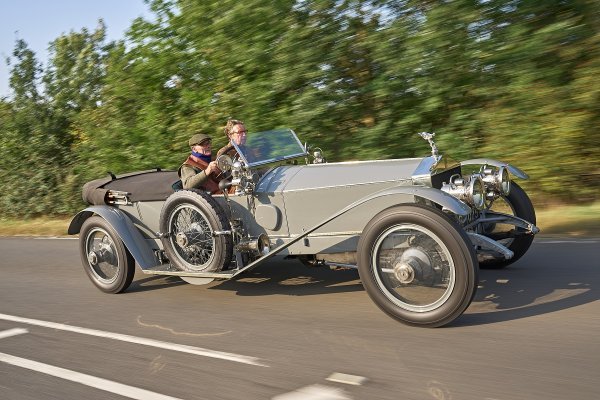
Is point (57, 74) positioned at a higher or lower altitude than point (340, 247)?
higher

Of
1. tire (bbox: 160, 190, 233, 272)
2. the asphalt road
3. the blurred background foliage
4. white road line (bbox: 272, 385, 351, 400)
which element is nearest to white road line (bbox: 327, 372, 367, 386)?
the asphalt road

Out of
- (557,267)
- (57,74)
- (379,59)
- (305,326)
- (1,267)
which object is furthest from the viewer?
(57,74)

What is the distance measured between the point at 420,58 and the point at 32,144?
13.1m

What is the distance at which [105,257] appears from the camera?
6043mm

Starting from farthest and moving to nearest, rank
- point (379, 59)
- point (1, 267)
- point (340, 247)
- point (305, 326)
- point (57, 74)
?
point (57, 74) < point (379, 59) < point (1, 267) < point (340, 247) < point (305, 326)

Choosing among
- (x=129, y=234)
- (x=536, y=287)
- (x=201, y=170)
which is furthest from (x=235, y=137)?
(x=536, y=287)

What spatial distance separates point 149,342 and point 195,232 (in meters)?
1.29

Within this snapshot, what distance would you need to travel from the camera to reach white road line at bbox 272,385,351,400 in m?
3.08

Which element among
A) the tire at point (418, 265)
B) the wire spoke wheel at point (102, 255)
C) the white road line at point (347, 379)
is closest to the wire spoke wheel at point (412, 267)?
the tire at point (418, 265)

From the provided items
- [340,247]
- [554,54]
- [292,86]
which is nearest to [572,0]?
[554,54]

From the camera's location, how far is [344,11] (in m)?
10.1

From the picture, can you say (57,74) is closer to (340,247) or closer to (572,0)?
(572,0)

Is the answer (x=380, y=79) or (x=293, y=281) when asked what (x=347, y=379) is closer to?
(x=293, y=281)

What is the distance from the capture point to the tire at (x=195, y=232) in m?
5.05
